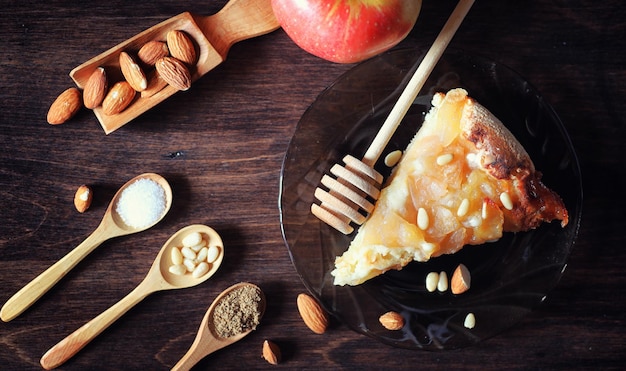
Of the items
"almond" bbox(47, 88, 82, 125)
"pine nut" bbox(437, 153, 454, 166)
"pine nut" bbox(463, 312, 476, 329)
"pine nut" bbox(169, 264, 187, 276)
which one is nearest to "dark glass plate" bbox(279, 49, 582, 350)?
"pine nut" bbox(463, 312, 476, 329)

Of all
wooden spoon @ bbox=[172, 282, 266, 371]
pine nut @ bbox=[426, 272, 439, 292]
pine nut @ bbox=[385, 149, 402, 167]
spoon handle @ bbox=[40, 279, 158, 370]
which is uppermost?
pine nut @ bbox=[385, 149, 402, 167]

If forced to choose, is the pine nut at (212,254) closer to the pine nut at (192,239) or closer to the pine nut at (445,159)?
the pine nut at (192,239)

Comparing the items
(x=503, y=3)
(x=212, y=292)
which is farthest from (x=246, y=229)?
(x=503, y=3)

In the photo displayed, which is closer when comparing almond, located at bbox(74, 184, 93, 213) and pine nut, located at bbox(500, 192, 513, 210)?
pine nut, located at bbox(500, 192, 513, 210)

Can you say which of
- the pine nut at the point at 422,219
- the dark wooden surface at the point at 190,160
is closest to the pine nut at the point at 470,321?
the dark wooden surface at the point at 190,160

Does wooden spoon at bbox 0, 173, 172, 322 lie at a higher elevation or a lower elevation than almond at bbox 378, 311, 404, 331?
higher

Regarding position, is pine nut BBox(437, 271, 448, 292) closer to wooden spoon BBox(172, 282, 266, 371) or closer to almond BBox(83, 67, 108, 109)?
wooden spoon BBox(172, 282, 266, 371)

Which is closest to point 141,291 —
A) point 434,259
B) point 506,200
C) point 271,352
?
point 271,352
